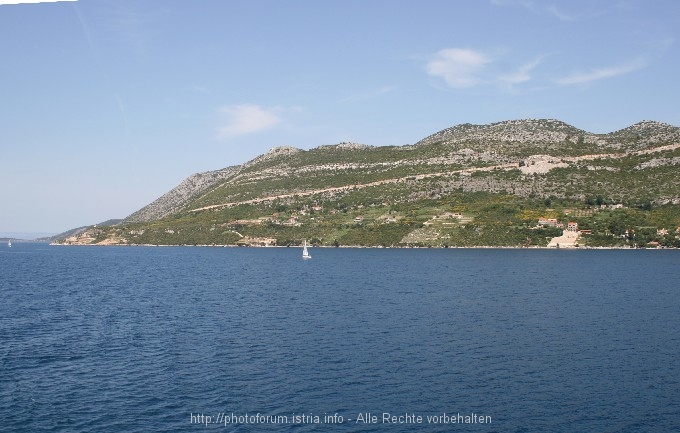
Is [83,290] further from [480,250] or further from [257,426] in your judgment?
[480,250]

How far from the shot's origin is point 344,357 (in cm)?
4388

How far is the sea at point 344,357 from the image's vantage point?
104 feet

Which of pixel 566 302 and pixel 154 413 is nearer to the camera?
pixel 154 413

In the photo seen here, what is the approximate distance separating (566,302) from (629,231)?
104 metres

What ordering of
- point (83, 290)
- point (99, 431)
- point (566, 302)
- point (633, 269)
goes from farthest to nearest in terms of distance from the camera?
1. point (633, 269)
2. point (83, 290)
3. point (566, 302)
4. point (99, 431)

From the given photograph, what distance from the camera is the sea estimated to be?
3183cm

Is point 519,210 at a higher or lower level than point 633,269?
higher

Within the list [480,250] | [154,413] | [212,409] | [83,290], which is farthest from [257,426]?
[480,250]

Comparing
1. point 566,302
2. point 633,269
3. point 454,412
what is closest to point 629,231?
point 633,269

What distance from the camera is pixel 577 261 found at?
5153 inches

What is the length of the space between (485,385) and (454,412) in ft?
18.6

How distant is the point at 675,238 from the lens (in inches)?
6078

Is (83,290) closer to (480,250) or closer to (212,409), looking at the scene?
(212,409)

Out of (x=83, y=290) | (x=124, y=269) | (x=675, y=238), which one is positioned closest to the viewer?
(x=83, y=290)
